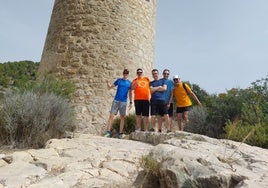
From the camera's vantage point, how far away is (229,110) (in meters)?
9.30

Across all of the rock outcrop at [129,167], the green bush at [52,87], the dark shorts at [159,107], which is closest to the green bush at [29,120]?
the rock outcrop at [129,167]

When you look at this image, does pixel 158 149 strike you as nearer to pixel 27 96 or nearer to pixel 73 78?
pixel 27 96

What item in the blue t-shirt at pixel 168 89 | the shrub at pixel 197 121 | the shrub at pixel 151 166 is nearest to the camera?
the shrub at pixel 151 166

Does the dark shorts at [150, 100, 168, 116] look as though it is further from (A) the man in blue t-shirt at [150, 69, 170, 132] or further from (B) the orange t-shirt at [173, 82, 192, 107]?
(B) the orange t-shirt at [173, 82, 192, 107]

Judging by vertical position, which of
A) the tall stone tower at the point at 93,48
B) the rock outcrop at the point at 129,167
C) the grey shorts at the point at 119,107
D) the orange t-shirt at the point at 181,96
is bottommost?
the rock outcrop at the point at 129,167

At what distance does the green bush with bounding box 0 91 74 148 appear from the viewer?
5191 millimetres

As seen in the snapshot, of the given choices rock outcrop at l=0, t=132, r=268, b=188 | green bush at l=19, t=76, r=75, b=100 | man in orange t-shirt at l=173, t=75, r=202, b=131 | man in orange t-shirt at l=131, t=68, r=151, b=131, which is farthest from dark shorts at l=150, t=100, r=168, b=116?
green bush at l=19, t=76, r=75, b=100

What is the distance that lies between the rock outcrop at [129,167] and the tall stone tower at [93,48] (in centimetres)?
358

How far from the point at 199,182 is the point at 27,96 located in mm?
4052

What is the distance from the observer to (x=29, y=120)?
536 cm

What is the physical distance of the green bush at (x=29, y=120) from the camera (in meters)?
5.19

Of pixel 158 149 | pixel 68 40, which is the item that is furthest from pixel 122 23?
pixel 158 149

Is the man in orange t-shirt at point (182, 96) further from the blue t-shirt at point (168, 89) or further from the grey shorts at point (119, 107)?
the grey shorts at point (119, 107)

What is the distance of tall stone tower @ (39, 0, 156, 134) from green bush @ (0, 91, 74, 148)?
2325 millimetres
